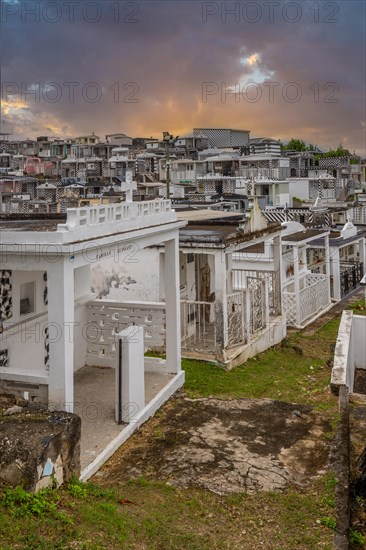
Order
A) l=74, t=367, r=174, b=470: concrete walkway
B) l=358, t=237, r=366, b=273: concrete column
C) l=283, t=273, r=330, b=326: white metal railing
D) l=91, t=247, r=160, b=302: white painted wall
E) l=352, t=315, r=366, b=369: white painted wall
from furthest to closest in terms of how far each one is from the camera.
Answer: l=358, t=237, r=366, b=273: concrete column
l=283, t=273, r=330, b=326: white metal railing
l=352, t=315, r=366, b=369: white painted wall
l=91, t=247, r=160, b=302: white painted wall
l=74, t=367, r=174, b=470: concrete walkway

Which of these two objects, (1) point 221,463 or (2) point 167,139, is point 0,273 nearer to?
(1) point 221,463

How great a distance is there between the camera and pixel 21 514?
15.3 feet

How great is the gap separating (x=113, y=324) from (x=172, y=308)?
3.91 feet

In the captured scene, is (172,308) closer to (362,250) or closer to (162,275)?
A: (162,275)

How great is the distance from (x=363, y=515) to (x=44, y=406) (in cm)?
391

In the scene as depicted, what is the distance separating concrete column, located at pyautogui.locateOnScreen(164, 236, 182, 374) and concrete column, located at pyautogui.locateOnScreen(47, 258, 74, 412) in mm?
3269

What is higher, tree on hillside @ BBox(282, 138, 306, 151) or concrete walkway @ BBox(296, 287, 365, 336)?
tree on hillside @ BBox(282, 138, 306, 151)

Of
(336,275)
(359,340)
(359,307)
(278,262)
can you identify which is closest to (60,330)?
(359,340)

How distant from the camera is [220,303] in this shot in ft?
40.5

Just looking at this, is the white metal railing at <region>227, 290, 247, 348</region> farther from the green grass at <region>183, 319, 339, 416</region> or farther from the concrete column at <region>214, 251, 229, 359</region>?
the green grass at <region>183, 319, 339, 416</region>

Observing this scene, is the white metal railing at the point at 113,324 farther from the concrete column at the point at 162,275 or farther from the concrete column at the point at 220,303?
the concrete column at the point at 162,275

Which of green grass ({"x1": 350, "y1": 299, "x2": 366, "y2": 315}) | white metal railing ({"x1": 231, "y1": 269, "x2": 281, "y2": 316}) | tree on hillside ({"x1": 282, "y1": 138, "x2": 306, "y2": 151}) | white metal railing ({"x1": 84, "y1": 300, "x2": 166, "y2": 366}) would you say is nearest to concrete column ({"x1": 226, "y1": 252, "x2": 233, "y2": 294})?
white metal railing ({"x1": 231, "y1": 269, "x2": 281, "y2": 316})

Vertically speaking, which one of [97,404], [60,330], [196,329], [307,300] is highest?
[60,330]

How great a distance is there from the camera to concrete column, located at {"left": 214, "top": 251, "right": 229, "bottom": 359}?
12164 millimetres
